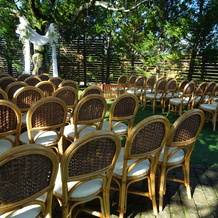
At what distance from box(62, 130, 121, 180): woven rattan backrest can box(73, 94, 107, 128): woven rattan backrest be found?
102 centimetres

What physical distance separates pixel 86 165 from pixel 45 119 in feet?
3.63

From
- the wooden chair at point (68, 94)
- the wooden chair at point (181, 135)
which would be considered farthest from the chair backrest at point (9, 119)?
the wooden chair at point (181, 135)

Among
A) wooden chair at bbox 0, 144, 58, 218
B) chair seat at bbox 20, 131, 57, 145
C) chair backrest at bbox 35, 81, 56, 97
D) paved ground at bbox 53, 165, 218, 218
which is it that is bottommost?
paved ground at bbox 53, 165, 218, 218

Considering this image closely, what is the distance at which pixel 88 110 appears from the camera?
2.33 metres

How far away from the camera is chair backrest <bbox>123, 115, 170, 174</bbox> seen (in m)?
1.38

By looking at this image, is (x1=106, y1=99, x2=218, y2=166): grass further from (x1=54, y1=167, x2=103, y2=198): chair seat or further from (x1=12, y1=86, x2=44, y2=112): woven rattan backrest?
(x1=12, y1=86, x2=44, y2=112): woven rattan backrest

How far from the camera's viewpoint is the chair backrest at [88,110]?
7.23ft

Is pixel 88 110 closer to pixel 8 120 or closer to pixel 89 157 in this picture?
pixel 8 120

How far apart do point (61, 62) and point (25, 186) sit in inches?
416

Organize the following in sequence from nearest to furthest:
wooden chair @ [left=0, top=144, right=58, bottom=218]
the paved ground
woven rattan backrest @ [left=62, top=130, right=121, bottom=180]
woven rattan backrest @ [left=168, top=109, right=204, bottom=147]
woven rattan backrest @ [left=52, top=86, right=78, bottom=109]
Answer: wooden chair @ [left=0, top=144, right=58, bottom=218]
woven rattan backrest @ [left=62, top=130, right=121, bottom=180]
woven rattan backrest @ [left=168, top=109, right=204, bottom=147]
the paved ground
woven rattan backrest @ [left=52, top=86, right=78, bottom=109]

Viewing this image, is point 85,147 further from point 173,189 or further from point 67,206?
point 173,189

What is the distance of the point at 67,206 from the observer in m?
1.32

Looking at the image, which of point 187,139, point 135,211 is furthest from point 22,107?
point 187,139

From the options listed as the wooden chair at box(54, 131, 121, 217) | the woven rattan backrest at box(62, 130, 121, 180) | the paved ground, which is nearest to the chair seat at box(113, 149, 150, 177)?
the wooden chair at box(54, 131, 121, 217)
